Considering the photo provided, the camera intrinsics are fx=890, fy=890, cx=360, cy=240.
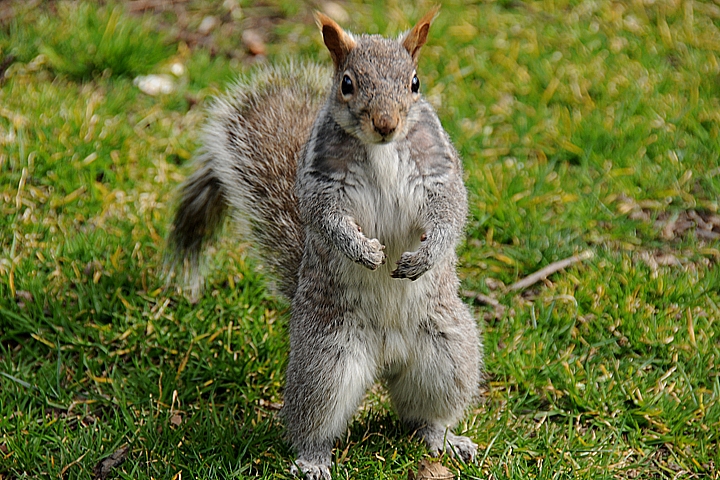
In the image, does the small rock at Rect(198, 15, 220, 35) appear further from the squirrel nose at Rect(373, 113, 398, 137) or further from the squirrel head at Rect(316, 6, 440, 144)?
the squirrel nose at Rect(373, 113, 398, 137)

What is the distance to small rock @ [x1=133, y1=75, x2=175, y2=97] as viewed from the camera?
153 inches

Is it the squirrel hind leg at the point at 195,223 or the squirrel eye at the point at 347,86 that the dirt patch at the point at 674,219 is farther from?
the squirrel eye at the point at 347,86

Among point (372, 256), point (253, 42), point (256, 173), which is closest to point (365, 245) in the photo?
point (372, 256)

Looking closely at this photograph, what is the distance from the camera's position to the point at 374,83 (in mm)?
2020

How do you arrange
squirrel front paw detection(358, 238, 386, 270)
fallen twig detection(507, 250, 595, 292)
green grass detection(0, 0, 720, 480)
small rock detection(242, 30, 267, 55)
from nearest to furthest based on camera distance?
squirrel front paw detection(358, 238, 386, 270) < green grass detection(0, 0, 720, 480) < fallen twig detection(507, 250, 595, 292) < small rock detection(242, 30, 267, 55)

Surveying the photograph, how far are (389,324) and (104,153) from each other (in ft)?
5.62

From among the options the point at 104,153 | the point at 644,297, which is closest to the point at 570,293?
the point at 644,297

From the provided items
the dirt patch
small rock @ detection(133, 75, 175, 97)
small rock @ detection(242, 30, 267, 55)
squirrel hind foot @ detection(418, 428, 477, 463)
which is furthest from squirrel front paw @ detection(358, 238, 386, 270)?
small rock @ detection(242, 30, 267, 55)

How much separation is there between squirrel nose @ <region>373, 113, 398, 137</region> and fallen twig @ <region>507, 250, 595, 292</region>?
1.25 meters

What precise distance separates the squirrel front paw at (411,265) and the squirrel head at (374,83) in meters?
0.29

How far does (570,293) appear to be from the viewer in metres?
3.01

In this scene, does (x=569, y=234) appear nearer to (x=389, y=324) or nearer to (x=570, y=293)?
(x=570, y=293)

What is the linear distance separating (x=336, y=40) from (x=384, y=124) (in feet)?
0.97

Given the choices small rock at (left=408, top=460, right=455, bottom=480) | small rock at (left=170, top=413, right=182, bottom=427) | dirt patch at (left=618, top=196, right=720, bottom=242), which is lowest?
small rock at (left=170, top=413, right=182, bottom=427)
